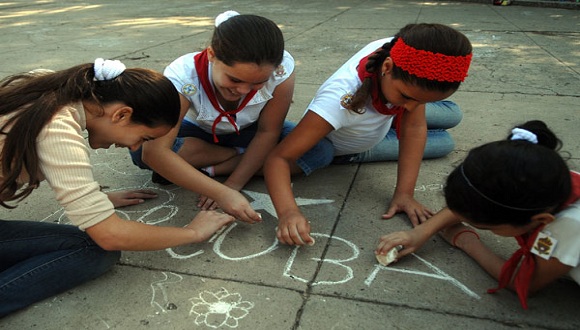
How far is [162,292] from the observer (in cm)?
173

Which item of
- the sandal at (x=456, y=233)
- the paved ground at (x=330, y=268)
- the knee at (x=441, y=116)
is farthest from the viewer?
the knee at (x=441, y=116)

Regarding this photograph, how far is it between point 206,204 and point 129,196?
1.17ft

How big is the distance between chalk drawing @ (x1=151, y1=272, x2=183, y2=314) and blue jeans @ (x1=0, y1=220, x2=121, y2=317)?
7.4 inches

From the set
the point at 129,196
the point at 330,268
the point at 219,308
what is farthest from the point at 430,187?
the point at 129,196

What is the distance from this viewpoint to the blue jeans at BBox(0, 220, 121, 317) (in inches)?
64.5

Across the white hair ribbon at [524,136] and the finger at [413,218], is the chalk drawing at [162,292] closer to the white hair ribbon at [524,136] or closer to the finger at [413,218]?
the finger at [413,218]

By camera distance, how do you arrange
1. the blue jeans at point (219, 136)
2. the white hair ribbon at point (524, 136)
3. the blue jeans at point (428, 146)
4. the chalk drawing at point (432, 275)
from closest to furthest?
the white hair ribbon at point (524, 136)
the chalk drawing at point (432, 275)
the blue jeans at point (219, 136)
the blue jeans at point (428, 146)

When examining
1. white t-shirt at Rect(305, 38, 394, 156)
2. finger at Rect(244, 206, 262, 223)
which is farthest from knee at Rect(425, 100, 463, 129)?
finger at Rect(244, 206, 262, 223)

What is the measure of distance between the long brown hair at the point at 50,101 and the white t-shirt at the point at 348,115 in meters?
0.69

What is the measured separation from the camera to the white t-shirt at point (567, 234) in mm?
1448

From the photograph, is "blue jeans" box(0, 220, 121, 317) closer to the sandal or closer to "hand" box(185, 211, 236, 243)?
"hand" box(185, 211, 236, 243)

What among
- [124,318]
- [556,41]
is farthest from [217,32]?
[556,41]

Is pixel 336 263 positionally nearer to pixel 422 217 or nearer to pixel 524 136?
pixel 422 217

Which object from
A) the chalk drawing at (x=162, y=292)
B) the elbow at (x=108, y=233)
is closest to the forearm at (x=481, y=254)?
the chalk drawing at (x=162, y=292)
